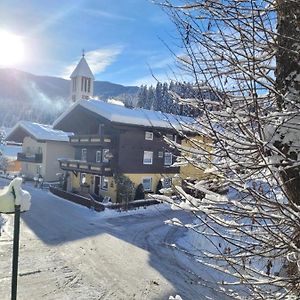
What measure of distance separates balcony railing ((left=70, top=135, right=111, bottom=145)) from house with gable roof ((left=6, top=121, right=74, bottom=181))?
762 centimetres

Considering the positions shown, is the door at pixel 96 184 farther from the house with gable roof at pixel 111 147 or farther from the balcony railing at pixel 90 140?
the balcony railing at pixel 90 140

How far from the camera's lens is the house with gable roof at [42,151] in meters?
40.2

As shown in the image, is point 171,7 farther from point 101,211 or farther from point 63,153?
point 63,153

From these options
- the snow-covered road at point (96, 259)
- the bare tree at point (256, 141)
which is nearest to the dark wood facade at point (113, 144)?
the snow-covered road at point (96, 259)

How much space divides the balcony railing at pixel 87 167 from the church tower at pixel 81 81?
21.2 meters

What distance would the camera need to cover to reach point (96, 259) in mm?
15391

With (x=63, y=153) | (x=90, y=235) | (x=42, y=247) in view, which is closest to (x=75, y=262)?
(x=42, y=247)

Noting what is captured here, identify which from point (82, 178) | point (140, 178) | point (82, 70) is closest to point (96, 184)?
point (82, 178)

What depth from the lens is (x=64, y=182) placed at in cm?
3441

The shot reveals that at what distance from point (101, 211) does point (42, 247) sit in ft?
29.4

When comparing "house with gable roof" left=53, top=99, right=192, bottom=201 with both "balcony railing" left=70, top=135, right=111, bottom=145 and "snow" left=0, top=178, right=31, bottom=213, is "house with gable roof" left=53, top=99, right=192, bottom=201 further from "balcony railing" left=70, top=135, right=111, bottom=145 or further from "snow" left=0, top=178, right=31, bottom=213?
"snow" left=0, top=178, right=31, bottom=213

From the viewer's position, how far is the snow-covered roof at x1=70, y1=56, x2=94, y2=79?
52.8 meters

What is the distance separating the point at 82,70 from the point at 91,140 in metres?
26.7

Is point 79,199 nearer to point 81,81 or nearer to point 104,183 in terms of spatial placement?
point 104,183
